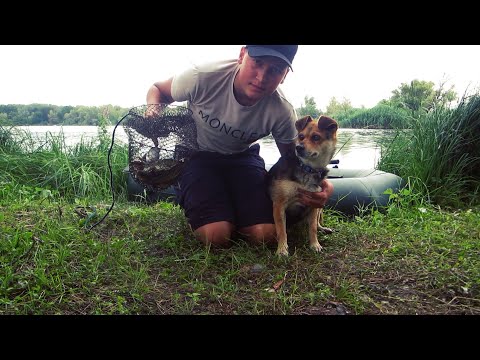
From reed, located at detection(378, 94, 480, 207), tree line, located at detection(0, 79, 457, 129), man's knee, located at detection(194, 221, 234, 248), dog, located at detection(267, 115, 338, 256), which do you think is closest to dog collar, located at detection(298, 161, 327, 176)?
dog, located at detection(267, 115, 338, 256)

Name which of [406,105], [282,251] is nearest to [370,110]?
[406,105]

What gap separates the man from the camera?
2863 millimetres

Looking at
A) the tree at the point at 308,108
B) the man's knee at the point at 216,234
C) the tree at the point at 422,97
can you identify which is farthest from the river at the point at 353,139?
the man's knee at the point at 216,234

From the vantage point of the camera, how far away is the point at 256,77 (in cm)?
266

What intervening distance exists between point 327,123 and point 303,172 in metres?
0.39

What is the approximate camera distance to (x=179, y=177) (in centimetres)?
293

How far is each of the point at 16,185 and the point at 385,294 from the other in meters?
4.11

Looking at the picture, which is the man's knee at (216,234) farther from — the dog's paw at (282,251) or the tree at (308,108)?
the tree at (308,108)

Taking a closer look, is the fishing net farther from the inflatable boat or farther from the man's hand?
the inflatable boat

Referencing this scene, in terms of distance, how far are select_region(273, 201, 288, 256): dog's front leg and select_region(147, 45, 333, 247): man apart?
0.11 m

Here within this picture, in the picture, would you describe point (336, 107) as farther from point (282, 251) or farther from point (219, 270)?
point (219, 270)

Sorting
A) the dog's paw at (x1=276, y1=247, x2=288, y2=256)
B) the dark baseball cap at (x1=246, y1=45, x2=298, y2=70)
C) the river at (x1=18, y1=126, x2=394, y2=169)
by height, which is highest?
the dark baseball cap at (x1=246, y1=45, x2=298, y2=70)

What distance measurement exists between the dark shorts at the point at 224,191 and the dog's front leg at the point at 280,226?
119 mm
